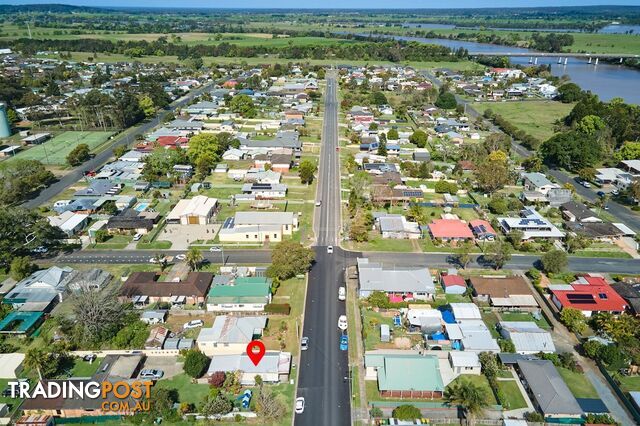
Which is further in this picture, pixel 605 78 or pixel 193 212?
pixel 605 78

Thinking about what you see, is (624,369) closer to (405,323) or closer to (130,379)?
(405,323)

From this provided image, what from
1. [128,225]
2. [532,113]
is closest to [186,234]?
[128,225]

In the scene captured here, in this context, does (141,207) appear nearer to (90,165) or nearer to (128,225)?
(128,225)

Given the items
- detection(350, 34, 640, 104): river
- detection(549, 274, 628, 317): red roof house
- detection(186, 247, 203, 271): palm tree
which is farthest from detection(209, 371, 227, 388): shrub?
detection(350, 34, 640, 104): river

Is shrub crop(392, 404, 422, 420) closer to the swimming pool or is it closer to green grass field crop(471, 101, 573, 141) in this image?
the swimming pool

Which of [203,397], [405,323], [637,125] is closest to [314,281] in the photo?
[405,323]

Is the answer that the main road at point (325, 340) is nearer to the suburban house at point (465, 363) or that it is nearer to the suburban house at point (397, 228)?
the suburban house at point (397, 228)
